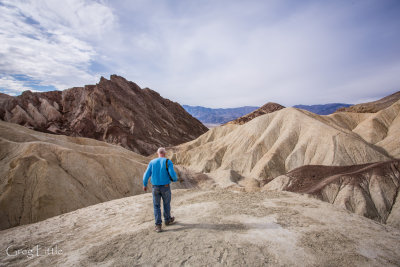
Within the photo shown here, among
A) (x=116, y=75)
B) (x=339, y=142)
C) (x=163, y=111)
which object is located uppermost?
(x=116, y=75)

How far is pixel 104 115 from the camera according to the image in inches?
2303

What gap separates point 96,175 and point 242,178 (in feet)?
64.0

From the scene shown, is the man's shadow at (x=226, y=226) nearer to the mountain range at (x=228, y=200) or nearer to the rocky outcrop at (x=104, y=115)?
the mountain range at (x=228, y=200)

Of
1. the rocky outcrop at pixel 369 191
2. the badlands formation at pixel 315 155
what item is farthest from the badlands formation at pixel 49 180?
the rocky outcrop at pixel 369 191

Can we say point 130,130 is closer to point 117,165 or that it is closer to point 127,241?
point 117,165

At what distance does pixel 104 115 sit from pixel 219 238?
60639mm

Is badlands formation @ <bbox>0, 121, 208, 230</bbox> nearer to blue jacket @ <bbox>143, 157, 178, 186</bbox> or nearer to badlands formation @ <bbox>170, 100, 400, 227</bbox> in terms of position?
blue jacket @ <bbox>143, 157, 178, 186</bbox>

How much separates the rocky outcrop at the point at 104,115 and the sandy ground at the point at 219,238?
47660 millimetres

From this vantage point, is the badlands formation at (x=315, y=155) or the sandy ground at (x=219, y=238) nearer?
the sandy ground at (x=219, y=238)

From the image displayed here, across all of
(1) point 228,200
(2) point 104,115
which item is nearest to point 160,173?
(1) point 228,200

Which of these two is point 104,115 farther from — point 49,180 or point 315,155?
point 315,155

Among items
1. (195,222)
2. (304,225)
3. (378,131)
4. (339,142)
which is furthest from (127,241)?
(378,131)

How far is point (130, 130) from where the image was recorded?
57688mm

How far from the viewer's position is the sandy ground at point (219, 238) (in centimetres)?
388
